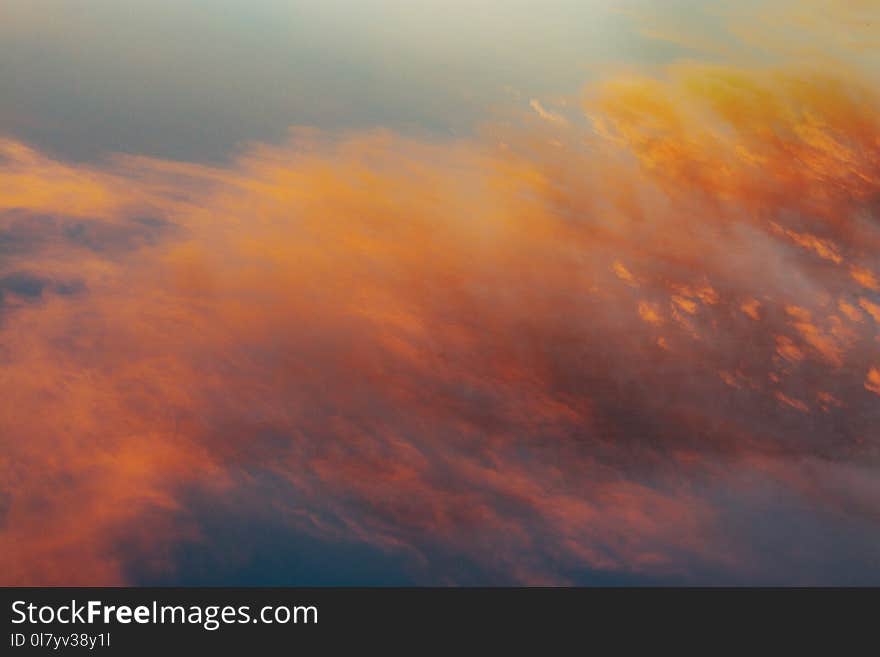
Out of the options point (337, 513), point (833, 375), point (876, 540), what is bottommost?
point (876, 540)

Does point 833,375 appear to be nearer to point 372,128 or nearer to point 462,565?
point 462,565

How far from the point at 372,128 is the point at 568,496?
207cm

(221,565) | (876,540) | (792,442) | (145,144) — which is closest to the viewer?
A: (221,565)

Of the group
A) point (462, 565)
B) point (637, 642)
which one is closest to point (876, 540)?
point (637, 642)

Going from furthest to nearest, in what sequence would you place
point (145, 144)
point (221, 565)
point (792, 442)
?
point (145, 144) < point (792, 442) < point (221, 565)

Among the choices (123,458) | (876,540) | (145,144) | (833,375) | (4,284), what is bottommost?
(876,540)

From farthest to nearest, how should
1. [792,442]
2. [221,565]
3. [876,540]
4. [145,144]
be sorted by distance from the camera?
1. [145,144]
2. [792,442]
3. [876,540]
4. [221,565]

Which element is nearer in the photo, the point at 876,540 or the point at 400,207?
the point at 876,540

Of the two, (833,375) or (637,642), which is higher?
(833,375)

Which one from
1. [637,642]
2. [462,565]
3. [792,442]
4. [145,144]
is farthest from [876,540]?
[145,144]

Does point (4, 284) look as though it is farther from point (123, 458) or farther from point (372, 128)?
point (372, 128)

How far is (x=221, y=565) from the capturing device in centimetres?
314

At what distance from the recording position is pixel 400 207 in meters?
4.18

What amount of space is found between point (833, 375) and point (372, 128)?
8.27 ft
